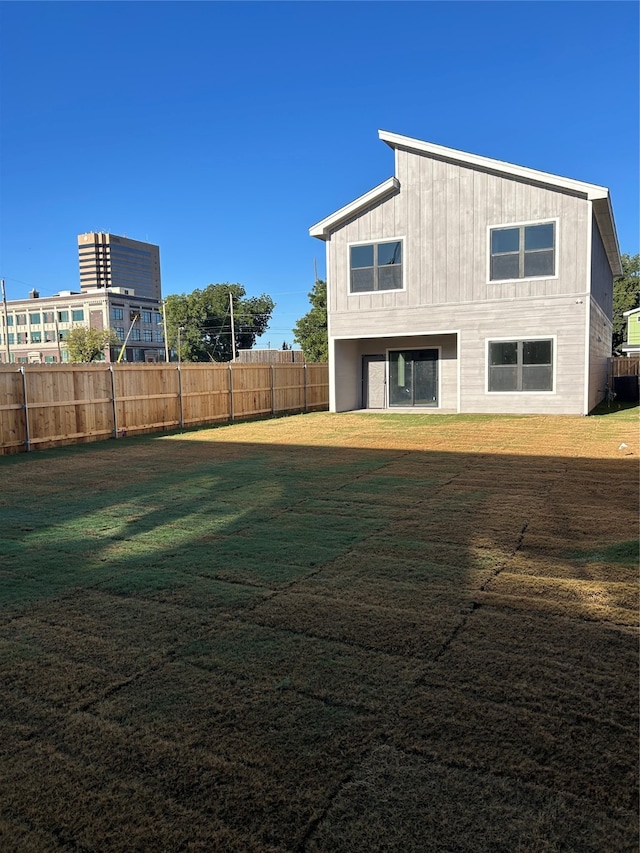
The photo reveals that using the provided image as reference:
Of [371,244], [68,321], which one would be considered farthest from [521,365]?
[68,321]

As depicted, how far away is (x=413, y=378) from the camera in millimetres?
20141

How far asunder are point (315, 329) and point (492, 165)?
950 inches

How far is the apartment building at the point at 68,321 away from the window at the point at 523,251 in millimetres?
76396

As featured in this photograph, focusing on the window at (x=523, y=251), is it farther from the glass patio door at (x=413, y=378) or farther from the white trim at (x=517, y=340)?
the glass patio door at (x=413, y=378)

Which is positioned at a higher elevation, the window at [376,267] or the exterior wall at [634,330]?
the window at [376,267]

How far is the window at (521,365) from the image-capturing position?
55.1ft

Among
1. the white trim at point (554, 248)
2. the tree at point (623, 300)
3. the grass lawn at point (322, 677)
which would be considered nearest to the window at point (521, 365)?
the white trim at point (554, 248)

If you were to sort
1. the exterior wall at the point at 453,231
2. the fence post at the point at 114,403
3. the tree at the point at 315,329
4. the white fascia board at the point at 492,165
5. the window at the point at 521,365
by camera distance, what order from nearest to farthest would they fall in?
the fence post at the point at 114,403, the white fascia board at the point at 492,165, the exterior wall at the point at 453,231, the window at the point at 521,365, the tree at the point at 315,329

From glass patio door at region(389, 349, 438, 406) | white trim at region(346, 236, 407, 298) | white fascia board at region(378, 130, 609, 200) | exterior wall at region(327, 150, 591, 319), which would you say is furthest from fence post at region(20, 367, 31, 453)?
white fascia board at region(378, 130, 609, 200)

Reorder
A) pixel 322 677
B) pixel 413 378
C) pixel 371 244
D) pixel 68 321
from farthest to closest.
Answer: pixel 68 321 < pixel 413 378 < pixel 371 244 < pixel 322 677

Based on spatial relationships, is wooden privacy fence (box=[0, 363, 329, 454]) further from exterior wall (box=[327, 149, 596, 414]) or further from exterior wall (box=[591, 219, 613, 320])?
exterior wall (box=[591, 219, 613, 320])

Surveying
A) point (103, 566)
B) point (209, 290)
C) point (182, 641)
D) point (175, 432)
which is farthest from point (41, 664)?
point (209, 290)

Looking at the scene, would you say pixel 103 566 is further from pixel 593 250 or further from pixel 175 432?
pixel 593 250

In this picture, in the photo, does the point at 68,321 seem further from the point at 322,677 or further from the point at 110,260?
the point at 322,677
